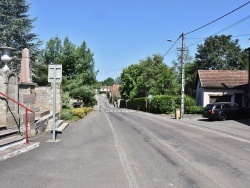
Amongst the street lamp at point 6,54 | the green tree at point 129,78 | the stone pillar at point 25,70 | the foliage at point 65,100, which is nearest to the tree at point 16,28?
the foliage at point 65,100

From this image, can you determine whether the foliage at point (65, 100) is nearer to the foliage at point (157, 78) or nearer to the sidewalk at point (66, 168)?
the foliage at point (157, 78)

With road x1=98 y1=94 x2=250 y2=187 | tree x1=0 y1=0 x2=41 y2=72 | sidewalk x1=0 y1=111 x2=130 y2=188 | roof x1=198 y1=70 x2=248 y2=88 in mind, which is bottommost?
road x1=98 y1=94 x2=250 y2=187

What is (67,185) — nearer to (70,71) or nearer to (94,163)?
(94,163)

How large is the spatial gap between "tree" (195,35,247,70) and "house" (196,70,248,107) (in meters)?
25.6

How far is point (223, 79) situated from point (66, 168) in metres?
37.3

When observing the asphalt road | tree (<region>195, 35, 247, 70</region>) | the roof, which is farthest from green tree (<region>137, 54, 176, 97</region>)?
the asphalt road

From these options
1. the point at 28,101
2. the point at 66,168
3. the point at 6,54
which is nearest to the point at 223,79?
the point at 28,101

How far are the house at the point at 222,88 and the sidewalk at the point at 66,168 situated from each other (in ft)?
103

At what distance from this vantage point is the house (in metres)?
40.2

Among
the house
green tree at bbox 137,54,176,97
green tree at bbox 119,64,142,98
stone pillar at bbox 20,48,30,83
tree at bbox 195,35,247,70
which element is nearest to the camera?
stone pillar at bbox 20,48,30,83

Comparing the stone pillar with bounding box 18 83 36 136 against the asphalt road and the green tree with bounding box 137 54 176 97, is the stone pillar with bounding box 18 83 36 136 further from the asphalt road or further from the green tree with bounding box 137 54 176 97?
the green tree with bounding box 137 54 176 97

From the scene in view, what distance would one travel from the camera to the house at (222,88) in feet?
132

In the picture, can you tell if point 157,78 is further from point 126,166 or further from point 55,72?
point 126,166

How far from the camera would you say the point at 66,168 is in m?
7.88
